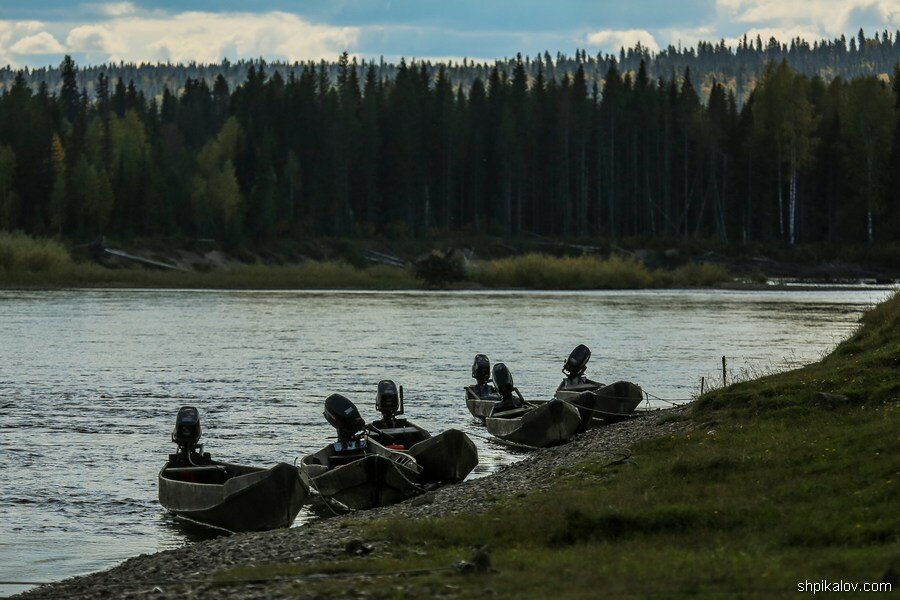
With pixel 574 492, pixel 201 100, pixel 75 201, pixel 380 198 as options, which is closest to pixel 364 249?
pixel 380 198

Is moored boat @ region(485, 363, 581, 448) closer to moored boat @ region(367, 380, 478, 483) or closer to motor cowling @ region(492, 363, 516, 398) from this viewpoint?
motor cowling @ region(492, 363, 516, 398)

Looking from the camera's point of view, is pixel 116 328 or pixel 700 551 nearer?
pixel 700 551

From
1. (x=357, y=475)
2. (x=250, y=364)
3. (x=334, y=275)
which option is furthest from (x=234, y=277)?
(x=357, y=475)

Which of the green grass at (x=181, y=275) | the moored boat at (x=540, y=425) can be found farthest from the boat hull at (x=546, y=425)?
the green grass at (x=181, y=275)

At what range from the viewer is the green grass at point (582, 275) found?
11000 cm

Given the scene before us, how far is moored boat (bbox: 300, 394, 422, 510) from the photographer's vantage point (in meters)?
23.5

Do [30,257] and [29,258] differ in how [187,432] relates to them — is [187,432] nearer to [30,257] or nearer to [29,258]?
[29,258]

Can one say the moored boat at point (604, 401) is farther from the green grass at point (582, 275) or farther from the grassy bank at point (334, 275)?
the grassy bank at point (334, 275)

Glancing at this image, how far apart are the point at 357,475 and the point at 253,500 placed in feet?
8.10

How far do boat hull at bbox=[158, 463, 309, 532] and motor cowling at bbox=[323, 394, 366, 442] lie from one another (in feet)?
9.25

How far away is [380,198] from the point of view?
139 meters

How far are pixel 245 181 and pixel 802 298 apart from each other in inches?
2673

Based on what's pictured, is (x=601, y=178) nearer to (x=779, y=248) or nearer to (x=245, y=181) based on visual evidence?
(x=779, y=248)

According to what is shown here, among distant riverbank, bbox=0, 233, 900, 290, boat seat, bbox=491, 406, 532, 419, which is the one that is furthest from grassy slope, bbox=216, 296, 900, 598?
distant riverbank, bbox=0, 233, 900, 290
